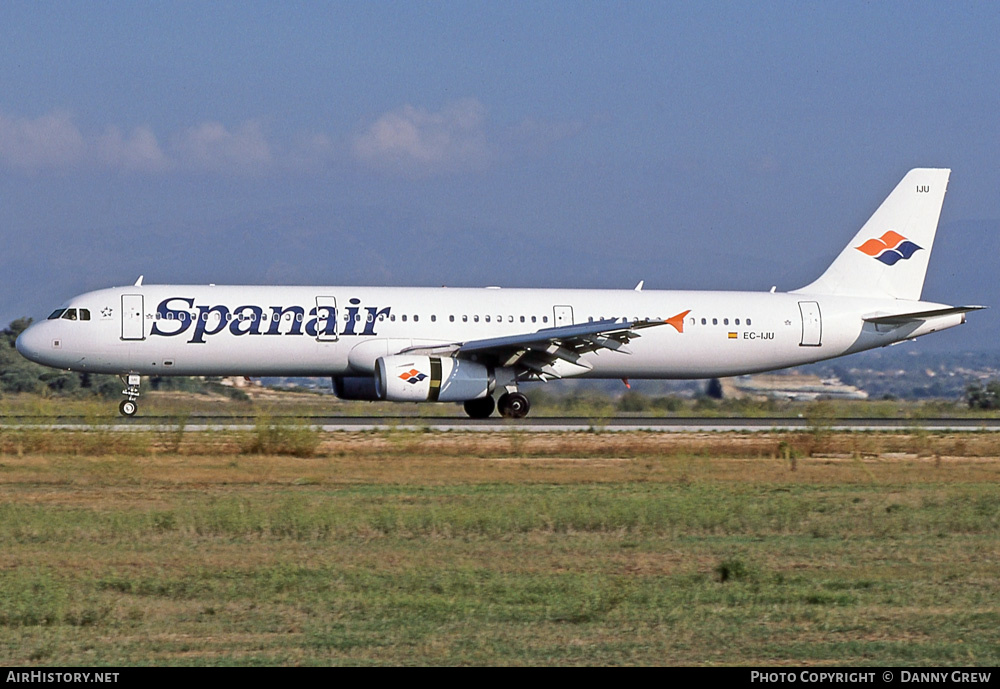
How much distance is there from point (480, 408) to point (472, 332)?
1.93 meters

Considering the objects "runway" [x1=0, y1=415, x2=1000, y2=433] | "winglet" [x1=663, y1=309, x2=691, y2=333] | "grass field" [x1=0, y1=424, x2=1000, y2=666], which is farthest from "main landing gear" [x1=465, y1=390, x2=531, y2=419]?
"grass field" [x1=0, y1=424, x2=1000, y2=666]

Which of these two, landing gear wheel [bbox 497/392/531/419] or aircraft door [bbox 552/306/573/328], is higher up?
aircraft door [bbox 552/306/573/328]

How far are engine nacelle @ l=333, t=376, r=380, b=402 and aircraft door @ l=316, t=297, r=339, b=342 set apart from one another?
160cm

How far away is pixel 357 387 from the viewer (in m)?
32.8

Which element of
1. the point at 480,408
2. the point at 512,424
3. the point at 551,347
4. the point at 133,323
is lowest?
the point at 512,424

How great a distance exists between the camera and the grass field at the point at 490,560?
9.14 m

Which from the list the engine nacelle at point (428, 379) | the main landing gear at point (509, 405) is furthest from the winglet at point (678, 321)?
the engine nacelle at point (428, 379)

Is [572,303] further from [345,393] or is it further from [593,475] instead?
[593,475]

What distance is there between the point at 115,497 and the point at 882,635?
1041 centimetres

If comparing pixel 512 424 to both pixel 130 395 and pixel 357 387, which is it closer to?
pixel 357 387

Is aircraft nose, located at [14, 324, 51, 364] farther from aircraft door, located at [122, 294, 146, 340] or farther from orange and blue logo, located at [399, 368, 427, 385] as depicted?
orange and blue logo, located at [399, 368, 427, 385]

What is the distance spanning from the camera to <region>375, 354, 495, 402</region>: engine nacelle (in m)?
30.0

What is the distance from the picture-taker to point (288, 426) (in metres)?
24.9

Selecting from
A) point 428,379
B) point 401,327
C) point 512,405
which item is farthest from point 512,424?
point 401,327
